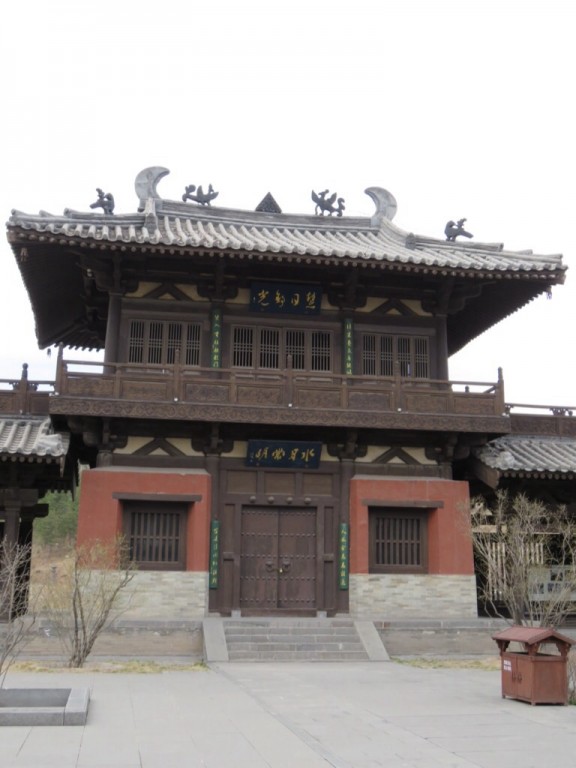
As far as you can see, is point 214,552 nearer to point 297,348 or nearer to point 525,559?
point 297,348

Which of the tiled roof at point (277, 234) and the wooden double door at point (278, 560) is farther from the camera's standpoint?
the wooden double door at point (278, 560)

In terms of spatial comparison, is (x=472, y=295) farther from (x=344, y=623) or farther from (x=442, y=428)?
(x=344, y=623)

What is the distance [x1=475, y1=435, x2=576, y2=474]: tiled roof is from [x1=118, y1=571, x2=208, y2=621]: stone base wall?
5956 millimetres

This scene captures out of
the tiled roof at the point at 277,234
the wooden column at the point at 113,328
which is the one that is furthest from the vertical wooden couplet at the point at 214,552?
the tiled roof at the point at 277,234

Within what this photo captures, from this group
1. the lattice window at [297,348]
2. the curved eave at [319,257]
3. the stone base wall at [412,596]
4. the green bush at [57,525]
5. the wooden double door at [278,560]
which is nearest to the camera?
the curved eave at [319,257]

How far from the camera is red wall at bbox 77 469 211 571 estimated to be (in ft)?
49.3

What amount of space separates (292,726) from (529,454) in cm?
1016

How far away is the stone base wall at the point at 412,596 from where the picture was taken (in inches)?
619

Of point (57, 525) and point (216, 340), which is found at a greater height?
point (216, 340)

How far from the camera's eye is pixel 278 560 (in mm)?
16062

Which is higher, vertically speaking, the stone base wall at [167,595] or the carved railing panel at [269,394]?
the carved railing panel at [269,394]

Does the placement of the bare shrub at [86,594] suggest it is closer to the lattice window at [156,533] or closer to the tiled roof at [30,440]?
the lattice window at [156,533]

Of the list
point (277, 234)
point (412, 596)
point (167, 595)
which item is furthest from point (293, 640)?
point (277, 234)

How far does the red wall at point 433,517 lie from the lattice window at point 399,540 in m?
0.24
